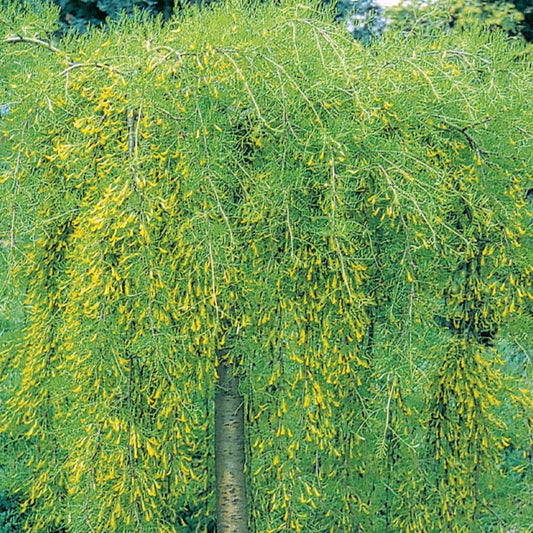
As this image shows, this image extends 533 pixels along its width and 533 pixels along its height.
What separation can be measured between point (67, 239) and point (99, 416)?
1.88ft

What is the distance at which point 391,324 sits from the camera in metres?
1.95

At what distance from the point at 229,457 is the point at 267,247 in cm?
63

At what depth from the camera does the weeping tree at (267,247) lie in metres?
1.75

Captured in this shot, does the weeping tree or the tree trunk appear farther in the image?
the tree trunk

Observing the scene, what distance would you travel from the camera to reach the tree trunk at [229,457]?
2.16 meters

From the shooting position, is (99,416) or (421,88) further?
(421,88)

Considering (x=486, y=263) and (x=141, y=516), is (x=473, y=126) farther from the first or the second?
(x=141, y=516)

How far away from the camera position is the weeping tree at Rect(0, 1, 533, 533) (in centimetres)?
175

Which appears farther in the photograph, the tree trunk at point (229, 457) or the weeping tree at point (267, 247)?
the tree trunk at point (229, 457)

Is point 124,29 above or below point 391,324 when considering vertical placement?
above

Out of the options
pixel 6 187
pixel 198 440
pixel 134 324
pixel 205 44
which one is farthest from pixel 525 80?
pixel 198 440

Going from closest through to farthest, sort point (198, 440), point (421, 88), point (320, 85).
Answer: point (320, 85), point (421, 88), point (198, 440)

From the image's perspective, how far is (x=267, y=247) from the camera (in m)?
1.86

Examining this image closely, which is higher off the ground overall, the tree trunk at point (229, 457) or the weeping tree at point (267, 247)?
the weeping tree at point (267, 247)
